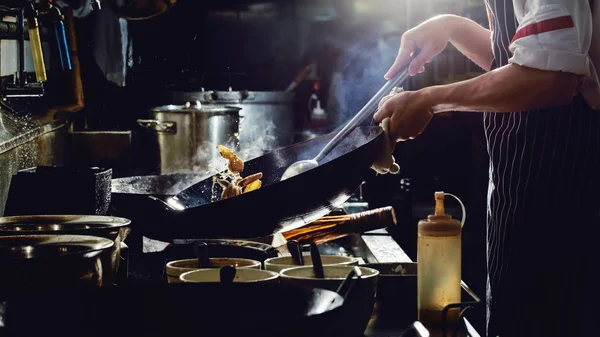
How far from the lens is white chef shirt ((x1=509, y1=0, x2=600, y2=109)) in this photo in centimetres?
189

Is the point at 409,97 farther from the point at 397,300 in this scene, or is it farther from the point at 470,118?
the point at 470,118

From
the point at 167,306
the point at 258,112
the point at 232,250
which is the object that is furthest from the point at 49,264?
the point at 258,112

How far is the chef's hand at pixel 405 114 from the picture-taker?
2023 mm

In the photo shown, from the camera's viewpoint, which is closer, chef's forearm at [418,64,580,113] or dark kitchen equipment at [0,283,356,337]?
dark kitchen equipment at [0,283,356,337]

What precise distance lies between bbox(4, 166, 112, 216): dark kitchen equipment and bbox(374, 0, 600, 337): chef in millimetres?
992

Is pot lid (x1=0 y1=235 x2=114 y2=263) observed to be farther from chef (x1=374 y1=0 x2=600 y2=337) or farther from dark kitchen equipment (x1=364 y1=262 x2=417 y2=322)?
chef (x1=374 y1=0 x2=600 y2=337)

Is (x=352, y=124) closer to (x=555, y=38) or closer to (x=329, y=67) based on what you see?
(x=555, y=38)

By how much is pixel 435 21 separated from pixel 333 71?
6.23m

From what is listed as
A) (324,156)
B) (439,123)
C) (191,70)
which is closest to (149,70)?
(191,70)

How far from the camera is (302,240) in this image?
2807mm

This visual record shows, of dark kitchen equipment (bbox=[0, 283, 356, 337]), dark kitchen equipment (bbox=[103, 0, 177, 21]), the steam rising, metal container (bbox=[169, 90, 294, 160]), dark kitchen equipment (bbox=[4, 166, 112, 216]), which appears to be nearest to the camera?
dark kitchen equipment (bbox=[0, 283, 356, 337])

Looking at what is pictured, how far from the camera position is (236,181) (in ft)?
7.42

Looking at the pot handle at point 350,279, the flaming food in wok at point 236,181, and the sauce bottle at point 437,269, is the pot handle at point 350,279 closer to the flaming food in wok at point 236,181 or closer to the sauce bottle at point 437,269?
the sauce bottle at point 437,269

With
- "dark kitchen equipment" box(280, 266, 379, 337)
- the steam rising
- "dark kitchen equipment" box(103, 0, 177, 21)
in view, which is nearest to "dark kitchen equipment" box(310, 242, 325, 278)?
"dark kitchen equipment" box(280, 266, 379, 337)
